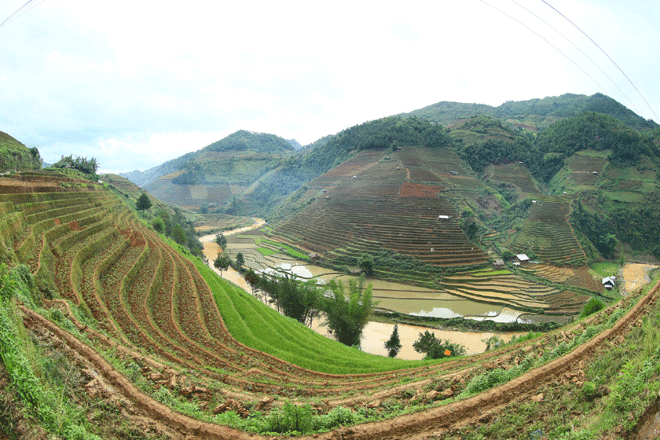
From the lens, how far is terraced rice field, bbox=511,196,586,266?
129 ft

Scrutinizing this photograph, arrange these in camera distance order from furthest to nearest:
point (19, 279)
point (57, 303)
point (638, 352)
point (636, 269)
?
point (636, 269), point (57, 303), point (19, 279), point (638, 352)

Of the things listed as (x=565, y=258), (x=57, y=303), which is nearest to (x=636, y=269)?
(x=565, y=258)

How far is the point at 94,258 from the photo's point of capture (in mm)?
14570

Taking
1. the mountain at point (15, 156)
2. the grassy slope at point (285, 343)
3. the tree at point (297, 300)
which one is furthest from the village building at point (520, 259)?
the mountain at point (15, 156)

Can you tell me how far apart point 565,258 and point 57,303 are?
4978 cm

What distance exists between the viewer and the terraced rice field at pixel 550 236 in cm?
3919

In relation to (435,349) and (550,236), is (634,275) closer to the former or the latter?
(550,236)

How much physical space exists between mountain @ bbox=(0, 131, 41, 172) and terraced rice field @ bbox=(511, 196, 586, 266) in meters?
56.0

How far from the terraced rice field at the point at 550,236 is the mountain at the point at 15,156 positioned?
184 ft

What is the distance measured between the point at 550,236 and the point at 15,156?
6302 centimetres

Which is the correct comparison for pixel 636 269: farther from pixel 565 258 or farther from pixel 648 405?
pixel 648 405

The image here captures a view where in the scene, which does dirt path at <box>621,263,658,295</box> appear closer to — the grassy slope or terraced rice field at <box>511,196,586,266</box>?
terraced rice field at <box>511,196,586,266</box>

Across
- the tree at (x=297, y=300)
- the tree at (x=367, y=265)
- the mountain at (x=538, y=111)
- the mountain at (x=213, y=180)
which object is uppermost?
the mountain at (x=538, y=111)

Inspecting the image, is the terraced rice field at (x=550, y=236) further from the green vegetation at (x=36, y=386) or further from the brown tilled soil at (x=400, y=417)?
the green vegetation at (x=36, y=386)
